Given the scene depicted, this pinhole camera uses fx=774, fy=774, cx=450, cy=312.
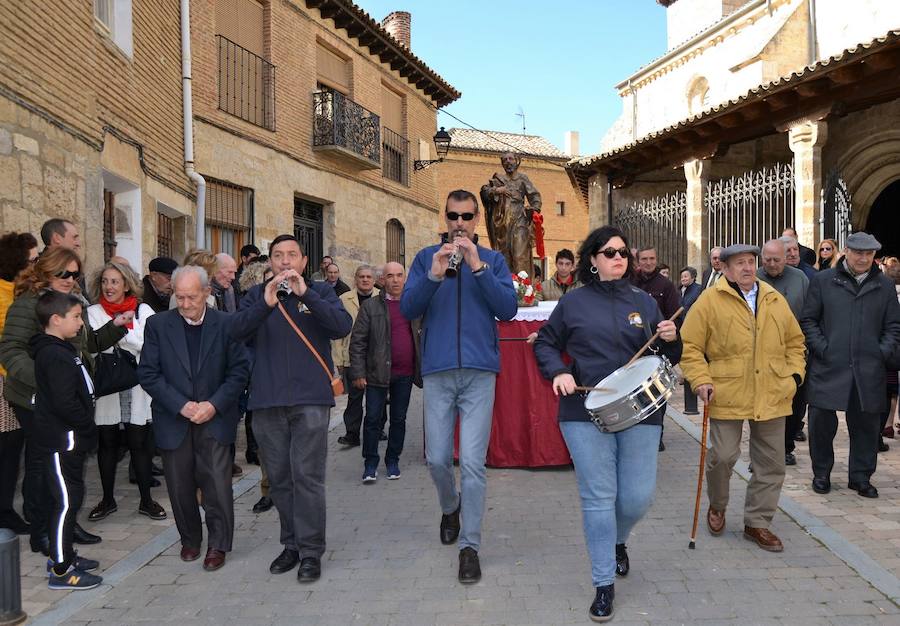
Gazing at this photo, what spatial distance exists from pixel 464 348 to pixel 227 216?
10.9 metres

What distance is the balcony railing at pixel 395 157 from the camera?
Answer: 20.3 meters

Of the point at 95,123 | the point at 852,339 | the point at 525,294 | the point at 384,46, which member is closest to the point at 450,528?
the point at 525,294

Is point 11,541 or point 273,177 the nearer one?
point 11,541

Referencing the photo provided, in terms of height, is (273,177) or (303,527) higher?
(273,177)

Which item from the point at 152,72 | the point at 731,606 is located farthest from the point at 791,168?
the point at 731,606

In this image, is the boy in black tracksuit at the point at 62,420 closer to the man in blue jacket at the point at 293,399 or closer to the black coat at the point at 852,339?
the man in blue jacket at the point at 293,399

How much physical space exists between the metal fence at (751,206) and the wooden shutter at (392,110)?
8723 mm

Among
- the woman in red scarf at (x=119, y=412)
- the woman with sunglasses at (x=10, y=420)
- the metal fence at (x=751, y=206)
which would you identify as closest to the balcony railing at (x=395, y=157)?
the metal fence at (x=751, y=206)

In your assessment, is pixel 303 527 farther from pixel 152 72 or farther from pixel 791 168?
pixel 791 168

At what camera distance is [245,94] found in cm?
1463

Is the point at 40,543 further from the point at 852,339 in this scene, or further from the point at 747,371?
the point at 852,339

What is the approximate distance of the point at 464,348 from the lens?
4.29 metres

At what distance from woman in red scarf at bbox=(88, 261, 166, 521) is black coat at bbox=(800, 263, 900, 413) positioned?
4.94 meters

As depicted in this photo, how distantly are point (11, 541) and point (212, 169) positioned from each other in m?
10.6
